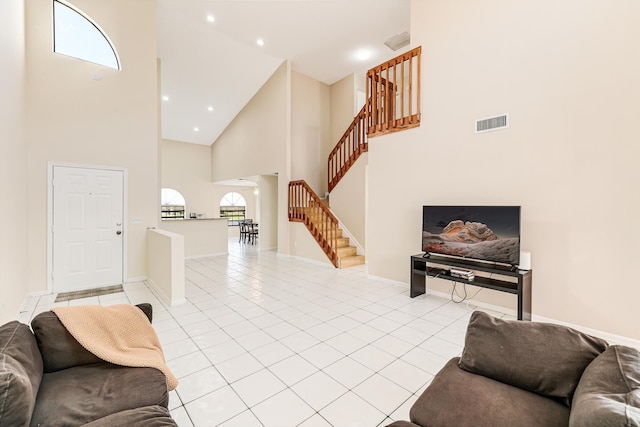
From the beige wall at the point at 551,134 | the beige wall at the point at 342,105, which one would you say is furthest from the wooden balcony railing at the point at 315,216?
the beige wall at the point at 551,134

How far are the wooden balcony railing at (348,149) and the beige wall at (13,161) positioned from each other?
564 centimetres

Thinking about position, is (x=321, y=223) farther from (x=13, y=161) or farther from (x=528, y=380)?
(x=528, y=380)

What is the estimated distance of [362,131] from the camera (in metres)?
6.87

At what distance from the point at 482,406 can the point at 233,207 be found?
42.9 ft

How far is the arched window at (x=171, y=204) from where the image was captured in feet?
36.4

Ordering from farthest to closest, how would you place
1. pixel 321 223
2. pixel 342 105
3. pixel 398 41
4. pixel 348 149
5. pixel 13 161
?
pixel 342 105, pixel 348 149, pixel 321 223, pixel 398 41, pixel 13 161

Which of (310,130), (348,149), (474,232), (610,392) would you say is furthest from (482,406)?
(310,130)

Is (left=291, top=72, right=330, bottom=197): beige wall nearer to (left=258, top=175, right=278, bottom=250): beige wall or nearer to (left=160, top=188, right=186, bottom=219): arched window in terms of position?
(left=258, top=175, right=278, bottom=250): beige wall

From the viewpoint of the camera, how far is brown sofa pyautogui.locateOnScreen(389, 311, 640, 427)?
110cm

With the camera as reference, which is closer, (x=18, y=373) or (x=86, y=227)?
(x=18, y=373)

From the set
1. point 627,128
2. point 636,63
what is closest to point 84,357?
point 627,128

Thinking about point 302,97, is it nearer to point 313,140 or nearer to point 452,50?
point 313,140

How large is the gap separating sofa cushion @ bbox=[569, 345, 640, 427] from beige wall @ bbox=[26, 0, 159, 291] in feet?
19.8

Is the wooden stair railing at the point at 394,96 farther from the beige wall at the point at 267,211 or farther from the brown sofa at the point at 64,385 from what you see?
the brown sofa at the point at 64,385
